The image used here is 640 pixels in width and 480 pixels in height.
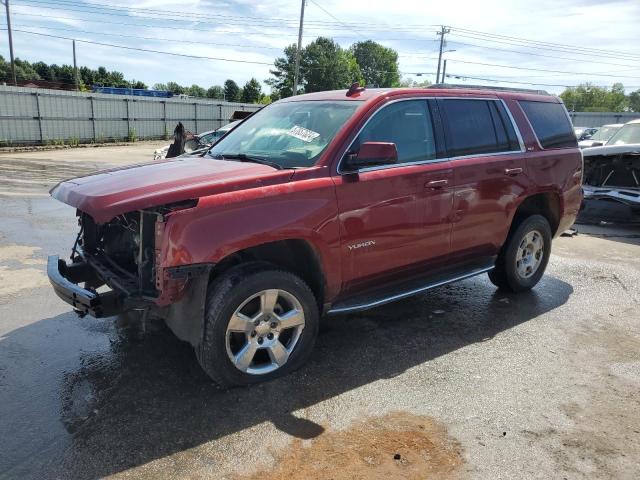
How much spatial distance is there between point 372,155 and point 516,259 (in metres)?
2.52

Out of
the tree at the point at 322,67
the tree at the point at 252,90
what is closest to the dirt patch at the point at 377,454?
the tree at the point at 252,90

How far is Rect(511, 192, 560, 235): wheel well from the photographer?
542 centimetres

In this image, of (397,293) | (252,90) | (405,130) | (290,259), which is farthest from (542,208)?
(252,90)

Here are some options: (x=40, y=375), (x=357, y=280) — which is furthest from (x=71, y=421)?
(x=357, y=280)

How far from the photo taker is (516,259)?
211 inches

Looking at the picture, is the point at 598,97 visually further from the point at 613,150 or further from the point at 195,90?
the point at 613,150

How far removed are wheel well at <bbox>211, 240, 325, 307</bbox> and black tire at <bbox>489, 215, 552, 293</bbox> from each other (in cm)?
243

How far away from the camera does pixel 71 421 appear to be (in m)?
3.13

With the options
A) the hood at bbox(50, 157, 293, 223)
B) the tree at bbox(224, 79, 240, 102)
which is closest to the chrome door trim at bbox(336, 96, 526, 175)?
the hood at bbox(50, 157, 293, 223)

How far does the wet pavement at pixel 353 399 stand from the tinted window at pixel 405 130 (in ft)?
5.16

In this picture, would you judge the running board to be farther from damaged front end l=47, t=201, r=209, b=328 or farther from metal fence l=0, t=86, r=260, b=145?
metal fence l=0, t=86, r=260, b=145

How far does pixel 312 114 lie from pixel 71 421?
283 cm

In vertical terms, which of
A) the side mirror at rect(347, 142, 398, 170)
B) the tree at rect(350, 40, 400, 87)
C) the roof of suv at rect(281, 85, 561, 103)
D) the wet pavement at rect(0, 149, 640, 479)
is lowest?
the wet pavement at rect(0, 149, 640, 479)

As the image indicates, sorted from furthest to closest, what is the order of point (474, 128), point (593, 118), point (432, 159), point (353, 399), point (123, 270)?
1. point (593, 118)
2. point (474, 128)
3. point (432, 159)
4. point (123, 270)
5. point (353, 399)
